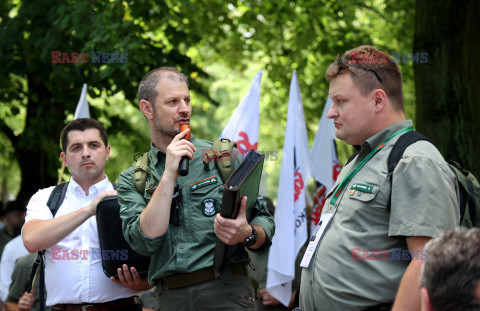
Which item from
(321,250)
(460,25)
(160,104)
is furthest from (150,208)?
(460,25)

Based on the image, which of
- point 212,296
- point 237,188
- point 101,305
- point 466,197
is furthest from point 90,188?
point 466,197

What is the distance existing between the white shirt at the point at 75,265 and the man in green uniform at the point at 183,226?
788 mm

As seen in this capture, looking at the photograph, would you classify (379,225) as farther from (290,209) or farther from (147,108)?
(290,209)

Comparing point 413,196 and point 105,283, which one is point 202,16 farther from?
point 413,196

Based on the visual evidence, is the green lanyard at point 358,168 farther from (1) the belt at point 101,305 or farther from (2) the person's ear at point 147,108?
(1) the belt at point 101,305

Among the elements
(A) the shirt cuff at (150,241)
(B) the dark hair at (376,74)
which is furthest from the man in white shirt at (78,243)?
(B) the dark hair at (376,74)

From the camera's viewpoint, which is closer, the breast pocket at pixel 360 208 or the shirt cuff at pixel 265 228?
the breast pocket at pixel 360 208

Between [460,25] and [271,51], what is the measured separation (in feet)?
20.9

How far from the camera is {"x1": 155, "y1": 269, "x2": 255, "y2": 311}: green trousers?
3686 millimetres

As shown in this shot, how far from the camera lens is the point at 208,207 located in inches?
150

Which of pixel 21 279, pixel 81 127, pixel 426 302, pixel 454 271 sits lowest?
pixel 21 279

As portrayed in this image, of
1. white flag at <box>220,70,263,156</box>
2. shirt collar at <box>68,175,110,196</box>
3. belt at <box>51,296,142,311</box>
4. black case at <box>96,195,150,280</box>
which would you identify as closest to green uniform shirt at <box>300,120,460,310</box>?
black case at <box>96,195,150,280</box>

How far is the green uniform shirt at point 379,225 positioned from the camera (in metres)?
2.83

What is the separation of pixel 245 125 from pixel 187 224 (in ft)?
10.6
